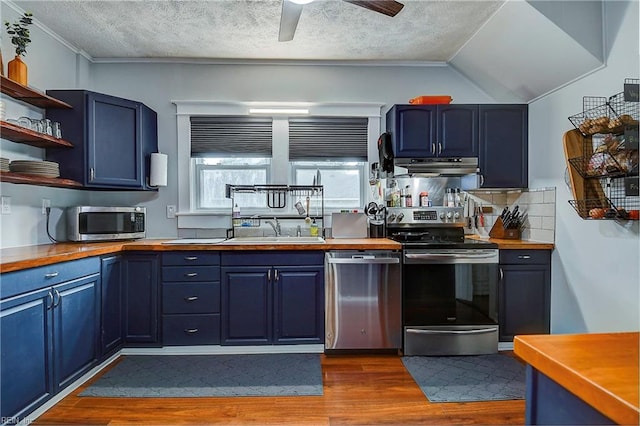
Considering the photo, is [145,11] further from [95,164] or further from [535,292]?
[535,292]

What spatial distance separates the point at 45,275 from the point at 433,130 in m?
3.04

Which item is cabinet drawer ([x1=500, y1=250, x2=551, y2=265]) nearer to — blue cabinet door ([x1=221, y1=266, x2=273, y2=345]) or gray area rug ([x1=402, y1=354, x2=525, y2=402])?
gray area rug ([x1=402, y1=354, x2=525, y2=402])

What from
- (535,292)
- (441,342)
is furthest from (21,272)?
(535,292)

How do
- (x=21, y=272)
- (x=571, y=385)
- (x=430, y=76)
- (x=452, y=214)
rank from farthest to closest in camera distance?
1. (x=430, y=76)
2. (x=452, y=214)
3. (x=21, y=272)
4. (x=571, y=385)

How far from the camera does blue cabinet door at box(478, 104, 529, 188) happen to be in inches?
128

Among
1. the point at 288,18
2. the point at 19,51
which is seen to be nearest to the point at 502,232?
the point at 288,18

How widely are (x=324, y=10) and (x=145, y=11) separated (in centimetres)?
133

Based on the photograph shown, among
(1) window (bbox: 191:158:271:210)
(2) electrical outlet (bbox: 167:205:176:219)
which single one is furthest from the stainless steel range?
(2) electrical outlet (bbox: 167:205:176:219)

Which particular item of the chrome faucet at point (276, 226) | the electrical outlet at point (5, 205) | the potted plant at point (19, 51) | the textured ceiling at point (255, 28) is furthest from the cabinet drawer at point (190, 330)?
the textured ceiling at point (255, 28)

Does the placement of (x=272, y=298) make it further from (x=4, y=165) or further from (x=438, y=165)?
(x=4, y=165)

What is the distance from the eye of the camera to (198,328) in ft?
9.32

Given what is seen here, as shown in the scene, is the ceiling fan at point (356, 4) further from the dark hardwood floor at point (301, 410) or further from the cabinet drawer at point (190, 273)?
the dark hardwood floor at point (301, 410)

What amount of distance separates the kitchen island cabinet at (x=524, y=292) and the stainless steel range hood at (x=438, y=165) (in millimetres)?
799

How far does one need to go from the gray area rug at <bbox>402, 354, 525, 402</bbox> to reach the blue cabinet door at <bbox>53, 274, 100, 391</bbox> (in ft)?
7.31
